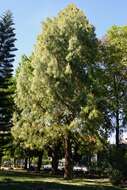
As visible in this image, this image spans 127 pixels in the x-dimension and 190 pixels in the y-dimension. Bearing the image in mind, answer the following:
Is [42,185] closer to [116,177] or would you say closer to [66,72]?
[116,177]

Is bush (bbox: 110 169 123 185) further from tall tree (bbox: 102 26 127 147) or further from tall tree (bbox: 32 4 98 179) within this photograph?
tall tree (bbox: 102 26 127 147)

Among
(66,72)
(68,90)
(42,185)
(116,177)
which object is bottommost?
(42,185)

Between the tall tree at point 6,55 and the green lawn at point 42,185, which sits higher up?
the tall tree at point 6,55

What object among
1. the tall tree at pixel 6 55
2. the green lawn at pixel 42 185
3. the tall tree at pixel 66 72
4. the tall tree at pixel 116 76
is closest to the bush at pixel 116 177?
the green lawn at pixel 42 185

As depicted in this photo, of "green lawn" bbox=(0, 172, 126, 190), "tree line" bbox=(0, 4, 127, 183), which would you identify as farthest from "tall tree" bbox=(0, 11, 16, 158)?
"green lawn" bbox=(0, 172, 126, 190)

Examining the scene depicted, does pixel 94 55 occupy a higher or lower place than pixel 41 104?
higher

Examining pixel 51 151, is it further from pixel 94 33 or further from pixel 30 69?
pixel 94 33

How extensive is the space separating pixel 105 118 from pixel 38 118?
7.10 metres

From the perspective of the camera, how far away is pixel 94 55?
4725cm

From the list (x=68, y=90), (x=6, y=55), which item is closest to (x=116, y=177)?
(x=68, y=90)

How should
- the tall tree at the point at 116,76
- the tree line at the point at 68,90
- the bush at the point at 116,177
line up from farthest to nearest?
1. the tall tree at the point at 116,76
2. the tree line at the point at 68,90
3. the bush at the point at 116,177

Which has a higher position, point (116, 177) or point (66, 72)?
point (66, 72)

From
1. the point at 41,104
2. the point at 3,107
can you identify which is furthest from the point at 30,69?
the point at 3,107

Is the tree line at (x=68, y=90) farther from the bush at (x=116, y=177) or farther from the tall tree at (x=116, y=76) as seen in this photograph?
the bush at (x=116, y=177)
